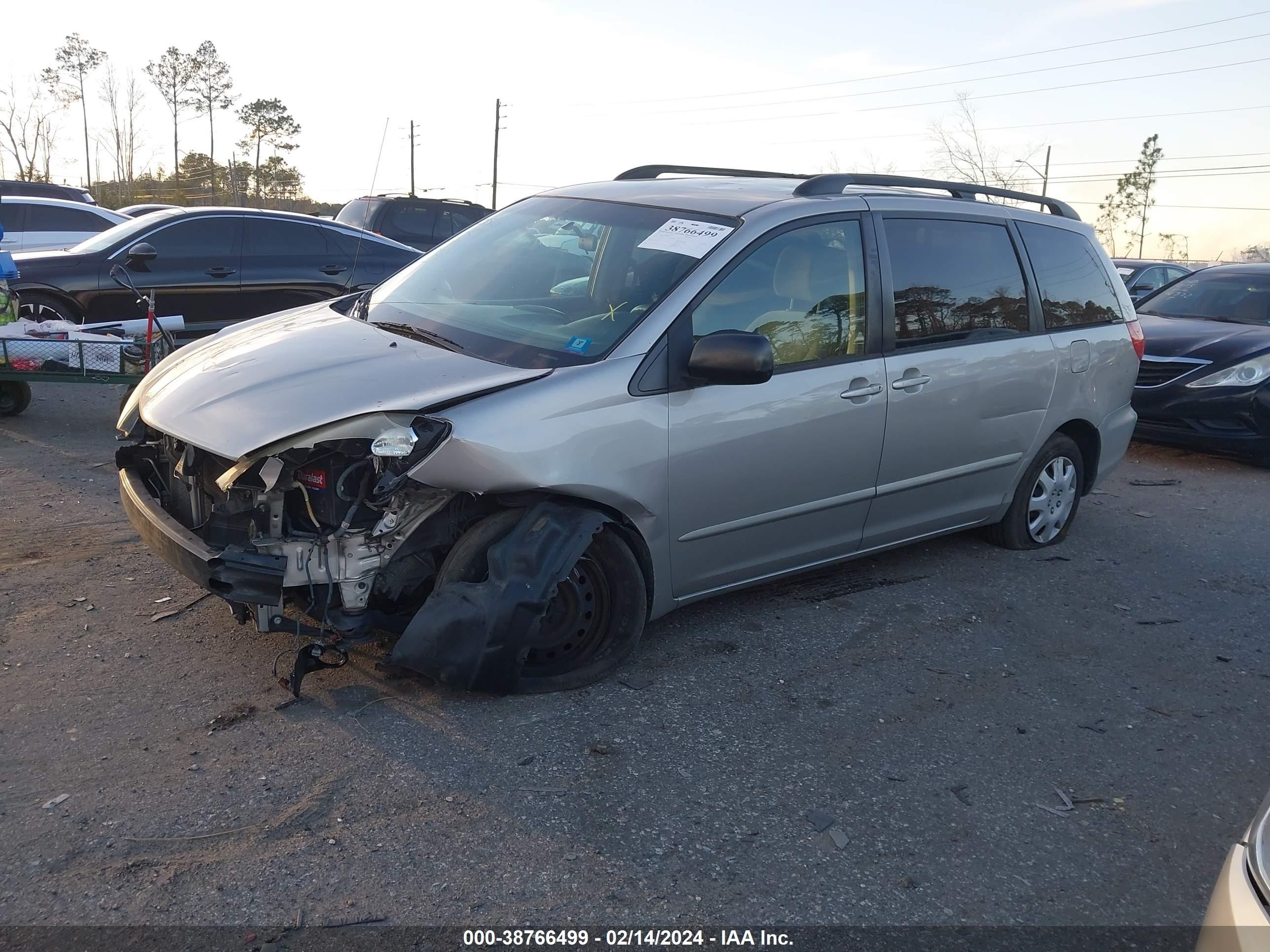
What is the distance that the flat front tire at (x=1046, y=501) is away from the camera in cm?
576

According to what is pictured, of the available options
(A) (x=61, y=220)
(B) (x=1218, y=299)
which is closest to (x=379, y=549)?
(B) (x=1218, y=299)

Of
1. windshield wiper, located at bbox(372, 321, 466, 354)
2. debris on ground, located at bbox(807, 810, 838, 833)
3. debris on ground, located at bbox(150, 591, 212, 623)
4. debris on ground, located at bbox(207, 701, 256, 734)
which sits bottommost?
debris on ground, located at bbox(807, 810, 838, 833)

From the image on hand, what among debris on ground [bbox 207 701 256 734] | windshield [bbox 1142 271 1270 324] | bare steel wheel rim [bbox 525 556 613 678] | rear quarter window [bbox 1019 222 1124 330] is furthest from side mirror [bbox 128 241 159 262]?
windshield [bbox 1142 271 1270 324]

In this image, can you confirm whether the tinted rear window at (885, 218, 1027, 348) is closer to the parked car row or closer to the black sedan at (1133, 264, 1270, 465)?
the black sedan at (1133, 264, 1270, 465)

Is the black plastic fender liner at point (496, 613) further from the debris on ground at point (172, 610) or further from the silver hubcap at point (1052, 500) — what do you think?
the silver hubcap at point (1052, 500)

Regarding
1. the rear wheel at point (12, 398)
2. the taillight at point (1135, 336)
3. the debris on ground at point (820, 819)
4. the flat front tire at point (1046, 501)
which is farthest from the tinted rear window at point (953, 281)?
the rear wheel at point (12, 398)

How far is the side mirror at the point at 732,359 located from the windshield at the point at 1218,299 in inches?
290

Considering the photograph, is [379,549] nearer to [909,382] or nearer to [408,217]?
[909,382]

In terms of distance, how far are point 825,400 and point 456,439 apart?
5.52ft

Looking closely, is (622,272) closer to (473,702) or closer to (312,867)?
(473,702)

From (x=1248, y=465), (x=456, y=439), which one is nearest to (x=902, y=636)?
(x=456, y=439)

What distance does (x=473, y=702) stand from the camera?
12.3 ft

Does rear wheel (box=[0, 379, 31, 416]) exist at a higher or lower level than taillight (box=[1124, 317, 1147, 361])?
lower

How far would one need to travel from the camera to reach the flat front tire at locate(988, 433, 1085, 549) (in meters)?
5.76
